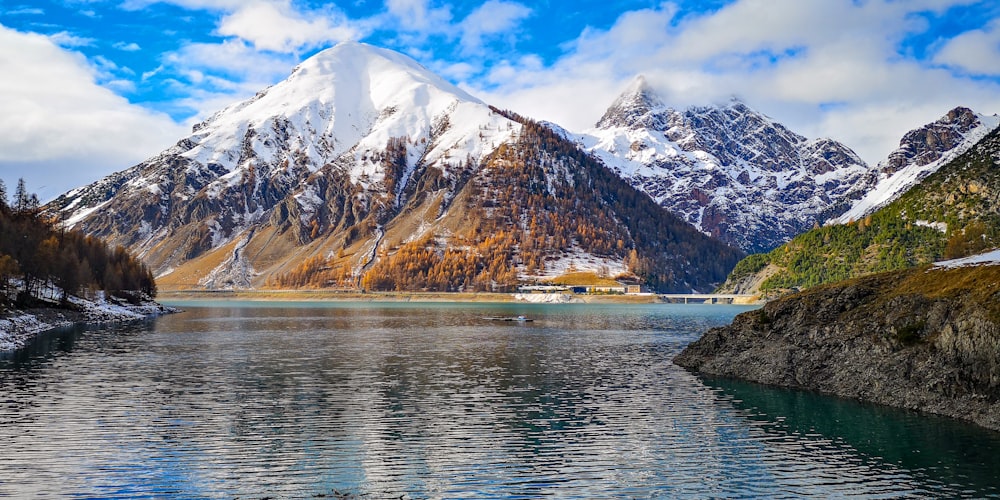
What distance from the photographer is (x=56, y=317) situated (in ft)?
486

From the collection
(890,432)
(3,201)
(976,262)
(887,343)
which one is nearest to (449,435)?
(890,432)

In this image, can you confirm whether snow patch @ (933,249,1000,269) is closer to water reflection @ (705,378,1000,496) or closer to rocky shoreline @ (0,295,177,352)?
water reflection @ (705,378,1000,496)

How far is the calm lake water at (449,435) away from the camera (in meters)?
37.7

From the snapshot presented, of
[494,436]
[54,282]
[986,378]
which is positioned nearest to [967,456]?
[986,378]

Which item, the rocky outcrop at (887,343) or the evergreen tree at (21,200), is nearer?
the rocky outcrop at (887,343)

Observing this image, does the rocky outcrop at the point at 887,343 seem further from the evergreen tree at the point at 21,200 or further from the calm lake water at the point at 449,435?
the evergreen tree at the point at 21,200

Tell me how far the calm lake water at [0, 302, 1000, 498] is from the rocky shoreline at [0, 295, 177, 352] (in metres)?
27.4

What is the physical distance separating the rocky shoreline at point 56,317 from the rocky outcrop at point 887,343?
306ft

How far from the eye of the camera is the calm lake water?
37.7 metres

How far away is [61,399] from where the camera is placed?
6119 centimetres

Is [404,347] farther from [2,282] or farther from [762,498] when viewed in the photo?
[762,498]

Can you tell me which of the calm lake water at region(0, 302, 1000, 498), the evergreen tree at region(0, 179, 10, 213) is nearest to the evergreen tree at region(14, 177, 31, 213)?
the evergreen tree at region(0, 179, 10, 213)

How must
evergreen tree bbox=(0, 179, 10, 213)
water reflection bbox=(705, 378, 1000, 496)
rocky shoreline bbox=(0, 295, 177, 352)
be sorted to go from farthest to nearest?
evergreen tree bbox=(0, 179, 10, 213) → rocky shoreline bbox=(0, 295, 177, 352) → water reflection bbox=(705, 378, 1000, 496)

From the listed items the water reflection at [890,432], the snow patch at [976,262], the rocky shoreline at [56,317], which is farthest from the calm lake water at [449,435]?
the rocky shoreline at [56,317]
